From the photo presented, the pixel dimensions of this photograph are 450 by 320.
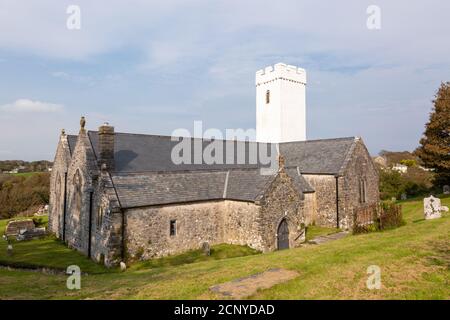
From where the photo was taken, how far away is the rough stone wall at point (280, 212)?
21.5 metres

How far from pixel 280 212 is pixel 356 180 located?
508 inches

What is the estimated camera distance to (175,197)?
71.1 feet

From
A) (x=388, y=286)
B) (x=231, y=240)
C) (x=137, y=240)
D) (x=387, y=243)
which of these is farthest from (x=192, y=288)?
(x=231, y=240)

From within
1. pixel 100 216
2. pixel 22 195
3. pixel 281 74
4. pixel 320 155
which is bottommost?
pixel 22 195

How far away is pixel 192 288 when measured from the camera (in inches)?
380

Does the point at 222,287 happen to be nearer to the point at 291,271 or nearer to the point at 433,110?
the point at 291,271

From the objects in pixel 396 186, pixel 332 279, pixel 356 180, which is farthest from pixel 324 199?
pixel 332 279

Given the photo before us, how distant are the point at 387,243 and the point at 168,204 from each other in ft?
42.8

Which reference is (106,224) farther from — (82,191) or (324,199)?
(324,199)

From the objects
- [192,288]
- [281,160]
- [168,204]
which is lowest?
[192,288]

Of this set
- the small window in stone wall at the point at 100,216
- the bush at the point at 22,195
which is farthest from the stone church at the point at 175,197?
the bush at the point at 22,195

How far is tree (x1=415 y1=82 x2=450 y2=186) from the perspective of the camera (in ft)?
109

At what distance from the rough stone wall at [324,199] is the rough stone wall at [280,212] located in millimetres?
7449

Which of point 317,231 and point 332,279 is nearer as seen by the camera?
point 332,279
